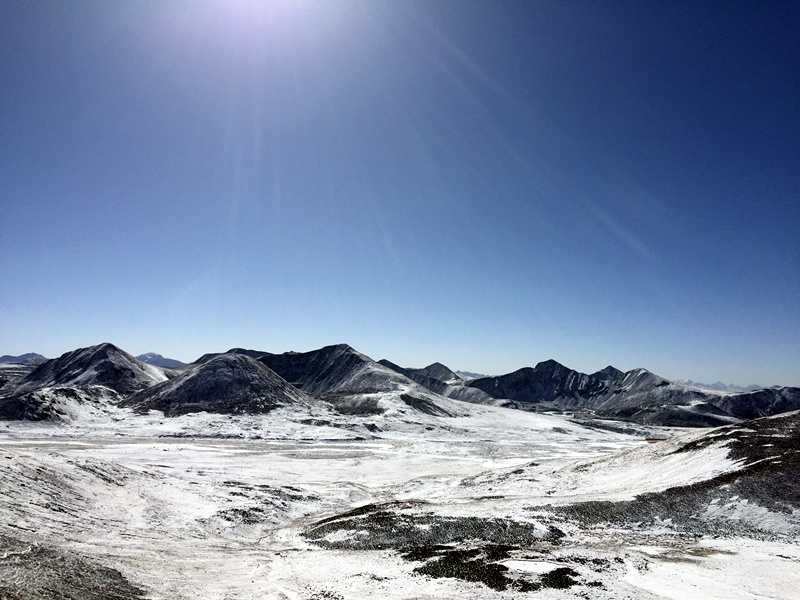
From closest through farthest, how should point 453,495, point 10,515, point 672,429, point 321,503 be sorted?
point 10,515 < point 321,503 < point 453,495 < point 672,429

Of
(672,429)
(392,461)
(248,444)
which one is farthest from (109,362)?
(672,429)

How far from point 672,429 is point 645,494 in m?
138

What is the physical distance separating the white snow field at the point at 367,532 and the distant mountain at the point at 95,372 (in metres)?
118

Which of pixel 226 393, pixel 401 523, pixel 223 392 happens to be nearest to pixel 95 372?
pixel 223 392

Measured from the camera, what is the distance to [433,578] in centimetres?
1822

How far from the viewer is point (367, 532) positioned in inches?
1006

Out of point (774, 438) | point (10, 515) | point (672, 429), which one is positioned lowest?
point (672, 429)

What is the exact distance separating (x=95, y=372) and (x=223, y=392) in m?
63.8

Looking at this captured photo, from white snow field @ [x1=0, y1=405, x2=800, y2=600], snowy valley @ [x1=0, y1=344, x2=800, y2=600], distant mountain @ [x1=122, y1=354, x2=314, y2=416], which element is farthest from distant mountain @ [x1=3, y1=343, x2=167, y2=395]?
white snow field @ [x1=0, y1=405, x2=800, y2=600]

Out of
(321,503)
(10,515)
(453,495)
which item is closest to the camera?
(10,515)

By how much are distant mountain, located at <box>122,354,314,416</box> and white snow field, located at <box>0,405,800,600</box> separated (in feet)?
203

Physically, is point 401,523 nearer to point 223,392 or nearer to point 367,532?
point 367,532

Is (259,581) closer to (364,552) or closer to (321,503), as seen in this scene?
(364,552)

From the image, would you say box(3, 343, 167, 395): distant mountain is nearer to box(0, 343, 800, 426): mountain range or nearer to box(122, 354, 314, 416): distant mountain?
box(0, 343, 800, 426): mountain range
